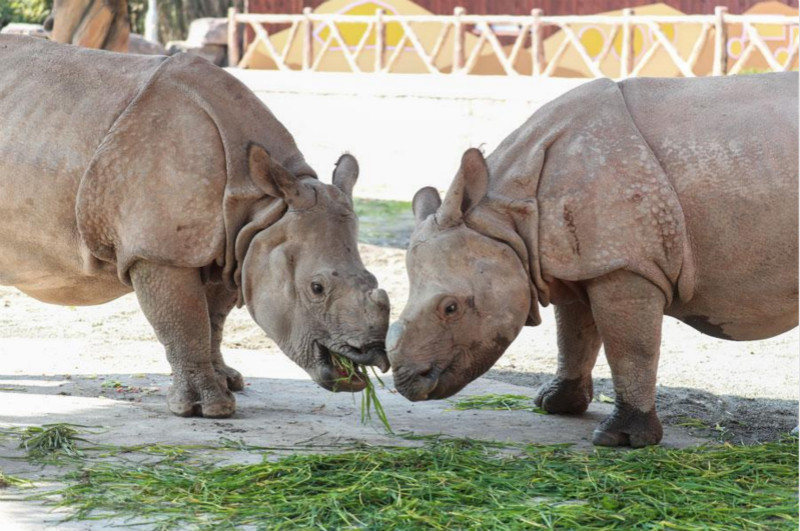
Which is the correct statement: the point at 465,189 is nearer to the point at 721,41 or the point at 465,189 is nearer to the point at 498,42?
the point at 721,41

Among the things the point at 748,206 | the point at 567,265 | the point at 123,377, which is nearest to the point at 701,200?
the point at 748,206

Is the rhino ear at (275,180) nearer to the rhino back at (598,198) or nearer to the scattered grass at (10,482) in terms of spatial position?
the rhino back at (598,198)

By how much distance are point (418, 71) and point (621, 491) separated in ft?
57.5

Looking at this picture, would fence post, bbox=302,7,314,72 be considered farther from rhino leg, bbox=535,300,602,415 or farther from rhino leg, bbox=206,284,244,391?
rhino leg, bbox=535,300,602,415

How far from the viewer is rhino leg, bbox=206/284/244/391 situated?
817 centimetres

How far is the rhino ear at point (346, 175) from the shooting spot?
745 cm

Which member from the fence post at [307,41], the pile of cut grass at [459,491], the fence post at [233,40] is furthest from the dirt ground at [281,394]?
the fence post at [233,40]

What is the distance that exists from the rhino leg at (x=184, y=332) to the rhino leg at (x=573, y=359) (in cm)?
192

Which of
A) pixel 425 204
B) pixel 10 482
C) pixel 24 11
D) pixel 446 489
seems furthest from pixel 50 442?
pixel 24 11

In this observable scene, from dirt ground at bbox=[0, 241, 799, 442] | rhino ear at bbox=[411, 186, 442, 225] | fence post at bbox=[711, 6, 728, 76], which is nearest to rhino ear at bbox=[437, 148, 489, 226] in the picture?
rhino ear at bbox=[411, 186, 442, 225]

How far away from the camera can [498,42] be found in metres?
19.2

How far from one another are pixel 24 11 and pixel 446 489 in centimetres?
2558

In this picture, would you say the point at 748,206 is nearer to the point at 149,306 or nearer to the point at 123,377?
the point at 149,306

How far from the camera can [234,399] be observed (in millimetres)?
7609
